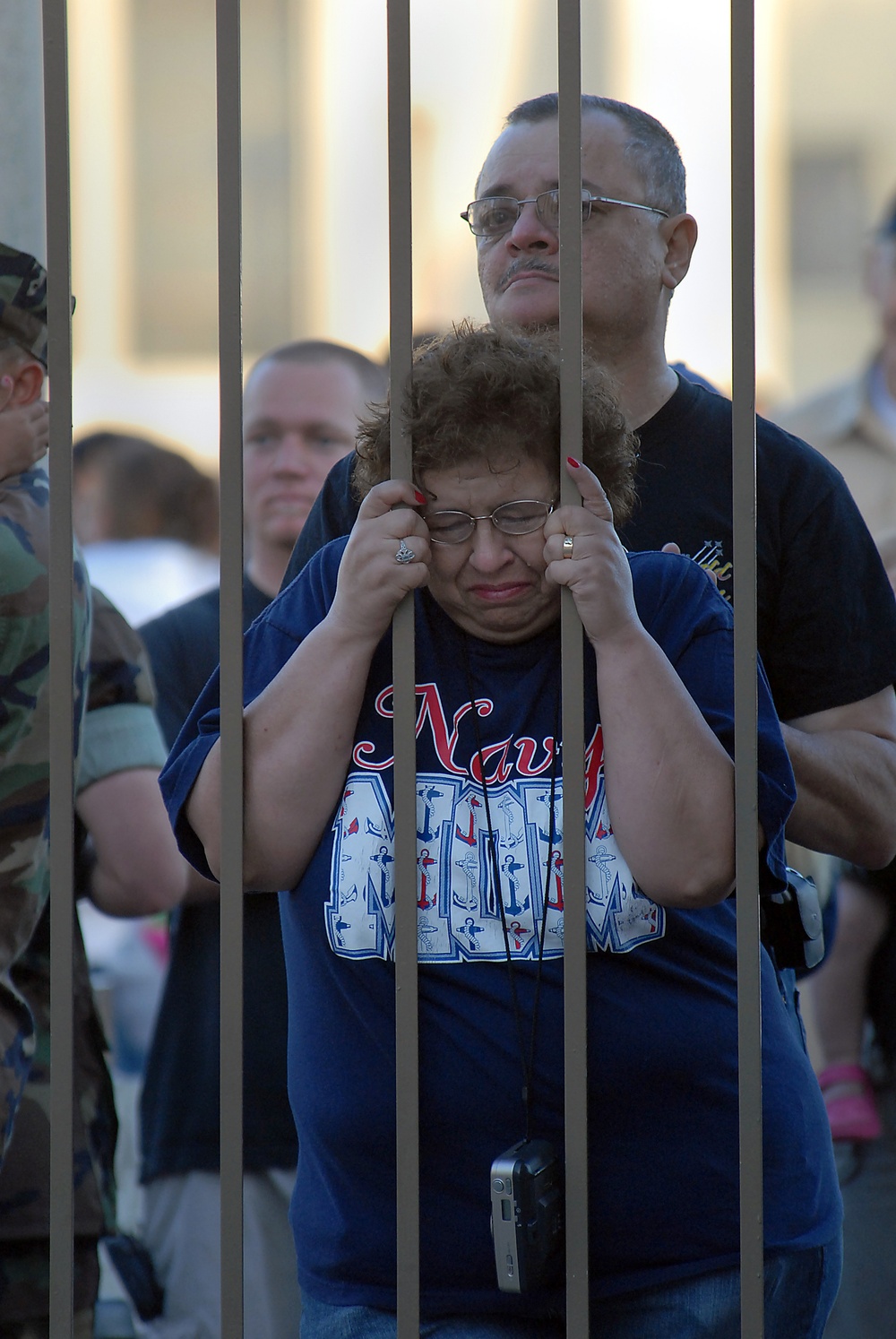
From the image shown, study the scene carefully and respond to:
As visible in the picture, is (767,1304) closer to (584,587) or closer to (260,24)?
(584,587)

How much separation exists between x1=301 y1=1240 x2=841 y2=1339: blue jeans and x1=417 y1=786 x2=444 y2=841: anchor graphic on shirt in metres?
0.46

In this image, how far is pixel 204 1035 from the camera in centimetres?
246

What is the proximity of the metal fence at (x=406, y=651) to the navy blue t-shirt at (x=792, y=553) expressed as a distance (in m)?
0.38

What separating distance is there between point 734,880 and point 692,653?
0.22 metres

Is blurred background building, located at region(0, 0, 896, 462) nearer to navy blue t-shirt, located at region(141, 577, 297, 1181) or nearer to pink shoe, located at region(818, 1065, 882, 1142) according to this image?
navy blue t-shirt, located at region(141, 577, 297, 1181)

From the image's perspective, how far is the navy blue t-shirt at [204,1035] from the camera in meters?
2.34

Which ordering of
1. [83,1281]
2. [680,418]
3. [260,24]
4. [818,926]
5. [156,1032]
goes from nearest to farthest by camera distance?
[818,926], [680,418], [83,1281], [156,1032], [260,24]

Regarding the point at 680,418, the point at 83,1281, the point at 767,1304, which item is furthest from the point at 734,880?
the point at 83,1281

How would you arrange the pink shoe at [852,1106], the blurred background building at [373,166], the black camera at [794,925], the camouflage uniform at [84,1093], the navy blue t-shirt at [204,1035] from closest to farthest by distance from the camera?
1. the black camera at [794,925]
2. the camouflage uniform at [84,1093]
3. the navy blue t-shirt at [204,1035]
4. the pink shoe at [852,1106]
5. the blurred background building at [373,166]

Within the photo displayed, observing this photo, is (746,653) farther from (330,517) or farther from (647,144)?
(647,144)

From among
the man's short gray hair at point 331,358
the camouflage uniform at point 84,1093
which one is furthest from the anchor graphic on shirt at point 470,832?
the man's short gray hair at point 331,358

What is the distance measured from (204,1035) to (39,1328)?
711mm

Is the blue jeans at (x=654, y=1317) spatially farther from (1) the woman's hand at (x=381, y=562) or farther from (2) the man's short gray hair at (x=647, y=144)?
(2) the man's short gray hair at (x=647, y=144)

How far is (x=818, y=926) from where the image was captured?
59.3 inches
